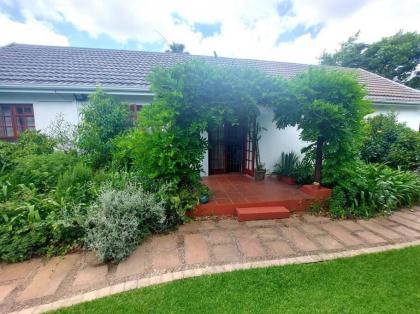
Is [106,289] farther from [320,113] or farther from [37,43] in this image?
[37,43]

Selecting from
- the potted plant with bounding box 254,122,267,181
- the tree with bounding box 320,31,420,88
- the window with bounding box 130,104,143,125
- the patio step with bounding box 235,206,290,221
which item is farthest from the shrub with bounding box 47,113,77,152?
the tree with bounding box 320,31,420,88

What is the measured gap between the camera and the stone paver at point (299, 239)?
298cm

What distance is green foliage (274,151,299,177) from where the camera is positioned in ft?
18.7

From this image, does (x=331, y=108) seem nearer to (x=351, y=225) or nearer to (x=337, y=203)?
(x=337, y=203)

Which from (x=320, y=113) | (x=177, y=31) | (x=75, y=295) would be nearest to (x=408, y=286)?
(x=320, y=113)

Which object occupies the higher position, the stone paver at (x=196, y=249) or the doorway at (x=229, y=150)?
the doorway at (x=229, y=150)

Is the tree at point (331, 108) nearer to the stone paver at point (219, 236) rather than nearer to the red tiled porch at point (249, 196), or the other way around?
the red tiled porch at point (249, 196)

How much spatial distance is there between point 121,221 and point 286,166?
4.53 metres

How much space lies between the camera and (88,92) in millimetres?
5668

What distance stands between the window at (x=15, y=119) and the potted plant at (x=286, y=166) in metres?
7.04

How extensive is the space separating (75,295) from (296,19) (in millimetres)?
11753

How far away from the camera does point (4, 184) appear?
3.71 meters

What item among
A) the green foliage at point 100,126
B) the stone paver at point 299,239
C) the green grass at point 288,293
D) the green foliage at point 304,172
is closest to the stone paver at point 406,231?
the green grass at point 288,293

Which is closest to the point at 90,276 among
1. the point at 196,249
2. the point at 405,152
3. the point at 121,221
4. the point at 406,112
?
the point at 121,221
